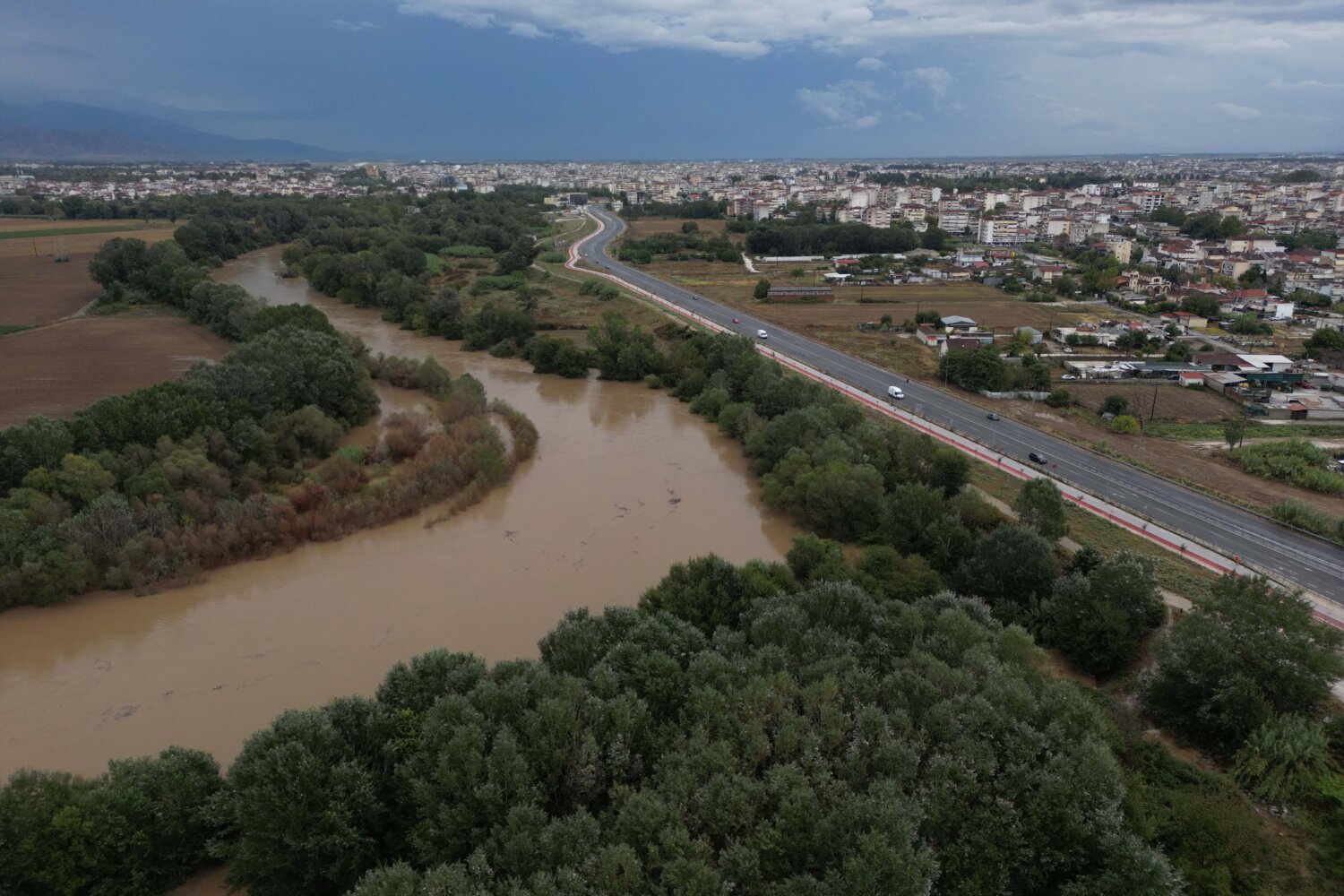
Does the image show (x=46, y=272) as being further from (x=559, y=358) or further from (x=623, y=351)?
(x=623, y=351)

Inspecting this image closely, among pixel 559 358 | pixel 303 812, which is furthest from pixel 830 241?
pixel 303 812

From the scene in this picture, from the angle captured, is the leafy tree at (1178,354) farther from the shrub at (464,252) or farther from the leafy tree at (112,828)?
the shrub at (464,252)

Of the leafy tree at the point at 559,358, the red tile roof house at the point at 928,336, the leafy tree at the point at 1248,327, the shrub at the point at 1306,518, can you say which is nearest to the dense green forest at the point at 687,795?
the shrub at the point at 1306,518

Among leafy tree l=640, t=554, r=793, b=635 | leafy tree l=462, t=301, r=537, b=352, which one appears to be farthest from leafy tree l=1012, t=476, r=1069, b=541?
leafy tree l=462, t=301, r=537, b=352

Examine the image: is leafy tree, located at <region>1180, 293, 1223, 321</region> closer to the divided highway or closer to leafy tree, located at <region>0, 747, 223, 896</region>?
the divided highway

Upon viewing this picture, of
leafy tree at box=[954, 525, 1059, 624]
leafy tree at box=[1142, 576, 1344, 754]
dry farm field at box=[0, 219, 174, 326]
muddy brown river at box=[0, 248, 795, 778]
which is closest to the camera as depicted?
leafy tree at box=[1142, 576, 1344, 754]
